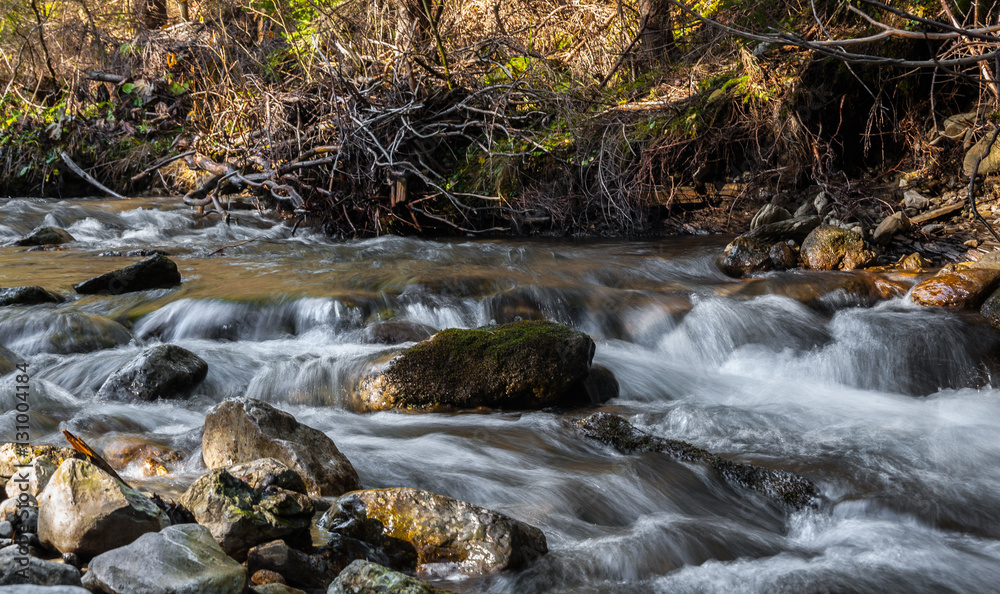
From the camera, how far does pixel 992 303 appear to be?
525cm

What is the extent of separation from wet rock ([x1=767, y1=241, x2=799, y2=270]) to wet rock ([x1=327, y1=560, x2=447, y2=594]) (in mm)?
5844

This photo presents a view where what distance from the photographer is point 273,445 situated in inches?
115

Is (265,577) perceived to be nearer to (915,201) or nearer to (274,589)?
(274,589)

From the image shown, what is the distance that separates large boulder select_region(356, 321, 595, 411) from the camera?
421 cm

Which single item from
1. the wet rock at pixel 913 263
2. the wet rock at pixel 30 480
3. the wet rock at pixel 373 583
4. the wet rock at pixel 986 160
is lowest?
the wet rock at pixel 373 583

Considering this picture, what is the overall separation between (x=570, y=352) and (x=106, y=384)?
2.79m

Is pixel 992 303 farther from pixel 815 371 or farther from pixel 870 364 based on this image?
pixel 815 371

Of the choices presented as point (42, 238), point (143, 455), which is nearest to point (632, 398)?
point (143, 455)

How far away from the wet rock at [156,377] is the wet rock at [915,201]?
725 centimetres

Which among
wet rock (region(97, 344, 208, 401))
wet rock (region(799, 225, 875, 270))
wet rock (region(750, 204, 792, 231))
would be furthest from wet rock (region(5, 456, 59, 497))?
wet rock (region(750, 204, 792, 231))

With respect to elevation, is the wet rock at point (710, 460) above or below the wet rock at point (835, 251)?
below

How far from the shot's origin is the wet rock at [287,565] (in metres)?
2.16

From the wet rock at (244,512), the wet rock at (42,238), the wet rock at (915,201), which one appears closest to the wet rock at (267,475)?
the wet rock at (244,512)

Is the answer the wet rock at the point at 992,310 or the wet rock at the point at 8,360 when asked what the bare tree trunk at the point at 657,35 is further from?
the wet rock at the point at 8,360
